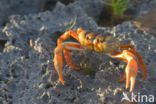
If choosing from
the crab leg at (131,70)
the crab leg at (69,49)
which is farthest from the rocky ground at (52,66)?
the crab leg at (131,70)

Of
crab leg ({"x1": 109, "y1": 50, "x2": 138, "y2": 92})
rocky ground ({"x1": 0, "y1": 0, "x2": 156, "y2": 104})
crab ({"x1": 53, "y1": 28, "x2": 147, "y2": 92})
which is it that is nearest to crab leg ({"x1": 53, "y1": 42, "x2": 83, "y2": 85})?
crab ({"x1": 53, "y1": 28, "x2": 147, "y2": 92})

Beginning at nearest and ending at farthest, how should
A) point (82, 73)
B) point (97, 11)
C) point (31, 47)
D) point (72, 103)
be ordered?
1. point (72, 103)
2. point (82, 73)
3. point (31, 47)
4. point (97, 11)

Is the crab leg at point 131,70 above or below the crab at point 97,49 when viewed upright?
below

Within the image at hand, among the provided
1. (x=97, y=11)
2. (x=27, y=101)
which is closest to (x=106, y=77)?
(x=27, y=101)

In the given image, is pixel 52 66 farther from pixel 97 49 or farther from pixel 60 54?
pixel 97 49

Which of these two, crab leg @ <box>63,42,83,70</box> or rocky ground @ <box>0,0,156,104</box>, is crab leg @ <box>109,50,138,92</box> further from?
crab leg @ <box>63,42,83,70</box>

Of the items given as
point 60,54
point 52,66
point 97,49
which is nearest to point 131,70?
point 97,49

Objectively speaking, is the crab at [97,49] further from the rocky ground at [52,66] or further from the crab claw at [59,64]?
the rocky ground at [52,66]

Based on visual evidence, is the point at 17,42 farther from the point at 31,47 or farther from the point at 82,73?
the point at 82,73
